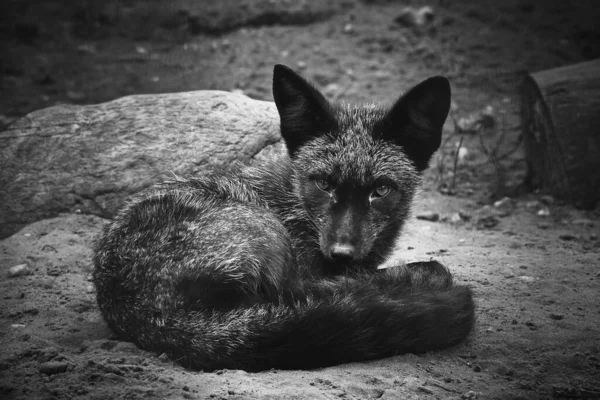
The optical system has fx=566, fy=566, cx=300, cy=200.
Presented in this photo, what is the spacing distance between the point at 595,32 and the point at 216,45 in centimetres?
745

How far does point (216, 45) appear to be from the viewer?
11305 millimetres

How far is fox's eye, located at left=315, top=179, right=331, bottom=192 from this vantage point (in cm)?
486

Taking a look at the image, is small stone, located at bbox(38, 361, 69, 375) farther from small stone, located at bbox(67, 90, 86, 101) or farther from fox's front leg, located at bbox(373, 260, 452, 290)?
small stone, located at bbox(67, 90, 86, 101)

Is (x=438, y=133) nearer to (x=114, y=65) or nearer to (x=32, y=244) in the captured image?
(x=32, y=244)

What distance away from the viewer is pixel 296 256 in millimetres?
4812

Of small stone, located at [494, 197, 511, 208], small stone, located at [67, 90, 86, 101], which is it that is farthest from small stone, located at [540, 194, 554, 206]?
small stone, located at [67, 90, 86, 101]

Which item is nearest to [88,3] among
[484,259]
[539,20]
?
[539,20]

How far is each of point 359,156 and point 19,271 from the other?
329cm

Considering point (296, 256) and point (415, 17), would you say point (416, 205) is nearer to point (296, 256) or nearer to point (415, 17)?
point (296, 256)

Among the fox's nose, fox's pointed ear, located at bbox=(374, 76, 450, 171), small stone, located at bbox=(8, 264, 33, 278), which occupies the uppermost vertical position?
fox's pointed ear, located at bbox=(374, 76, 450, 171)

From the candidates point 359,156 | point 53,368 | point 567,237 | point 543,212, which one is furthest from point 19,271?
point 543,212

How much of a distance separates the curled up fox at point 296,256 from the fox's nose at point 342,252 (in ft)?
0.04

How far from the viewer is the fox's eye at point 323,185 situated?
4859 millimetres

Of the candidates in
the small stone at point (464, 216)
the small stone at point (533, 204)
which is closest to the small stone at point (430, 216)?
the small stone at point (464, 216)
